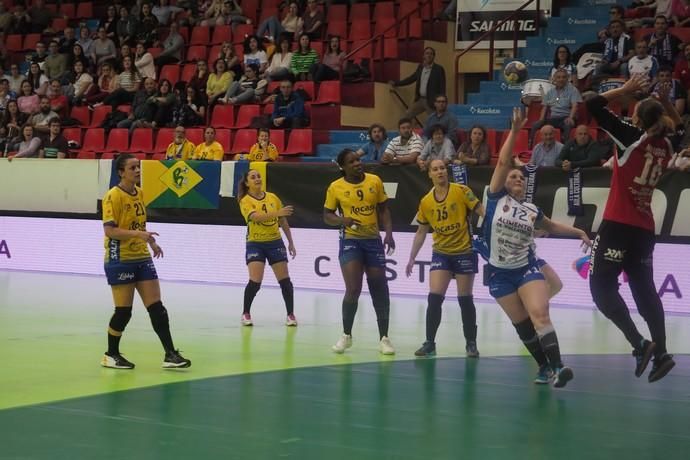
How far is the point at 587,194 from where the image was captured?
16031 millimetres

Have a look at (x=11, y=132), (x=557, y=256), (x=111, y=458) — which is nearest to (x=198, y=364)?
(x=111, y=458)

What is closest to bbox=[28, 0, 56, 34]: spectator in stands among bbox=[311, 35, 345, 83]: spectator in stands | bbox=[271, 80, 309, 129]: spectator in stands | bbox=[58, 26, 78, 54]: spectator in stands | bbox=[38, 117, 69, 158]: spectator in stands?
bbox=[58, 26, 78, 54]: spectator in stands

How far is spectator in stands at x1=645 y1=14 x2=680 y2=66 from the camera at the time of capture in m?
17.7

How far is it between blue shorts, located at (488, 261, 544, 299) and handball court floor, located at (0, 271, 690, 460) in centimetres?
80

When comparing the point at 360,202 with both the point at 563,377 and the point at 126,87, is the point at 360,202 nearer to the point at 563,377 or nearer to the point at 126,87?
the point at 563,377

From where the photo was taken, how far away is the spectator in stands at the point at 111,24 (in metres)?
25.9

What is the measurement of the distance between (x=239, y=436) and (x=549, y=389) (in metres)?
3.03

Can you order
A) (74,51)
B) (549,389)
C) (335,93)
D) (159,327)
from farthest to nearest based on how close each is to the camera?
(74,51)
(335,93)
(159,327)
(549,389)

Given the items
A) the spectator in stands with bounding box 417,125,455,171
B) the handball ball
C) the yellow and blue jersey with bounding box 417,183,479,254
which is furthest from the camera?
the spectator in stands with bounding box 417,125,455,171

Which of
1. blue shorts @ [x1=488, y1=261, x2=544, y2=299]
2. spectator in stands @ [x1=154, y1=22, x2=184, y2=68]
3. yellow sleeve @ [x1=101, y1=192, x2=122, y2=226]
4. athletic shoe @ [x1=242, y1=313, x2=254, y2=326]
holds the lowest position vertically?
athletic shoe @ [x1=242, y1=313, x2=254, y2=326]

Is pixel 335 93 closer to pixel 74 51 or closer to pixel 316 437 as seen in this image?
pixel 74 51

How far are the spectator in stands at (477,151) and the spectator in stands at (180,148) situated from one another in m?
5.41

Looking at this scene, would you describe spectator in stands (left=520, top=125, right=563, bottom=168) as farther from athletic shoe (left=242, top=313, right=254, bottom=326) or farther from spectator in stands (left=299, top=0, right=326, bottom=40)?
spectator in stands (left=299, top=0, right=326, bottom=40)

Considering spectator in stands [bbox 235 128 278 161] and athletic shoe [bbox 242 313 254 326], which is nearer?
athletic shoe [bbox 242 313 254 326]
